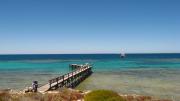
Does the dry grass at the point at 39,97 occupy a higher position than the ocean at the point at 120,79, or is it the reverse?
the dry grass at the point at 39,97

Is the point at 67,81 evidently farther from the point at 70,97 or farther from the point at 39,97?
the point at 39,97

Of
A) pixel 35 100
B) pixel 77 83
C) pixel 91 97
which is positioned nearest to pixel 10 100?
pixel 35 100

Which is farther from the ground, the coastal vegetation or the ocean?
the coastal vegetation

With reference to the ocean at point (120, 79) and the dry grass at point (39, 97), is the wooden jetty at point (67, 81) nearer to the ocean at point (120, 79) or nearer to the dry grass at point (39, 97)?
the ocean at point (120, 79)

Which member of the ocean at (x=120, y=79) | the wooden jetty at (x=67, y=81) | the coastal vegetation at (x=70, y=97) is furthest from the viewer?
the ocean at (x=120, y=79)

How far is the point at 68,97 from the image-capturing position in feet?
65.1

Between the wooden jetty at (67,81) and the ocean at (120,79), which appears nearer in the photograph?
the wooden jetty at (67,81)

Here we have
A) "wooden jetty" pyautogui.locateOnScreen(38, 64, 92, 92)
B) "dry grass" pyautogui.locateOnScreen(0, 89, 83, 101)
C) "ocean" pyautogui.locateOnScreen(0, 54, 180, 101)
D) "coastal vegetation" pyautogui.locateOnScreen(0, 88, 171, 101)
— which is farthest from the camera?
"ocean" pyautogui.locateOnScreen(0, 54, 180, 101)

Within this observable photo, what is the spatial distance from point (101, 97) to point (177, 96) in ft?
56.9

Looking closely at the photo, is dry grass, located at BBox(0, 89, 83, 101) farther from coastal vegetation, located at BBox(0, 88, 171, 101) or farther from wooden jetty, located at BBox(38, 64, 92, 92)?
wooden jetty, located at BBox(38, 64, 92, 92)

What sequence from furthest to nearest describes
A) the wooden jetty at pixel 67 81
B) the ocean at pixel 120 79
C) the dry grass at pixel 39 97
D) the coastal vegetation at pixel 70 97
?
1. the ocean at pixel 120 79
2. the wooden jetty at pixel 67 81
3. the dry grass at pixel 39 97
4. the coastal vegetation at pixel 70 97

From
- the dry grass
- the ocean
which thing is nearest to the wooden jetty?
the ocean

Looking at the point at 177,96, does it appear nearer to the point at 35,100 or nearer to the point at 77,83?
the point at 35,100

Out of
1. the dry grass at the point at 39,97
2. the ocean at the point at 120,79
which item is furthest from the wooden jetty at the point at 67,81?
the dry grass at the point at 39,97
